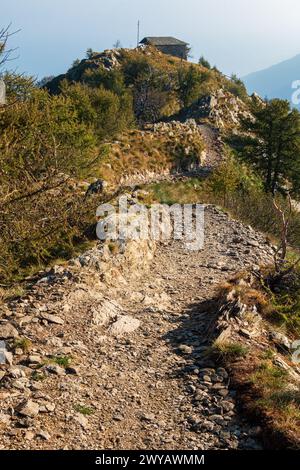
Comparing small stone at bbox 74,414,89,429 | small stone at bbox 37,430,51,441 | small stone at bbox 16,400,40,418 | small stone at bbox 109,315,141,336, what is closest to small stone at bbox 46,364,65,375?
small stone at bbox 16,400,40,418

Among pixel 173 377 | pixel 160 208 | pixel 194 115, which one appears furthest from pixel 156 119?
pixel 173 377

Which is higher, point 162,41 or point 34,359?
point 162,41

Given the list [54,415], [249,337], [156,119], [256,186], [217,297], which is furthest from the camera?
[156,119]

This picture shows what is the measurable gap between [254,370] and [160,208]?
12.3m

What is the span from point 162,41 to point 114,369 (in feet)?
439

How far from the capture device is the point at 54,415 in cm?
709

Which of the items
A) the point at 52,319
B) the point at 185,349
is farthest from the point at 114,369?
the point at 52,319

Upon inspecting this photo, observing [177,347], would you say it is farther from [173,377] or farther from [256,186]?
[256,186]

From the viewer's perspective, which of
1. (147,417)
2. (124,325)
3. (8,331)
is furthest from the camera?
(124,325)

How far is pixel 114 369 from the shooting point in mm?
8852

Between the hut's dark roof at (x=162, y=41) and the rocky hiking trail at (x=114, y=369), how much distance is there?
413ft

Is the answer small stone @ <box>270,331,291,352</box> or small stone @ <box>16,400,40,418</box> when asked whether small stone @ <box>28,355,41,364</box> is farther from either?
small stone @ <box>270,331,291,352</box>

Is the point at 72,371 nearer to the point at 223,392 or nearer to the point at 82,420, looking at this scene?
the point at 82,420

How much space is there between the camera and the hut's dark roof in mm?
125438
